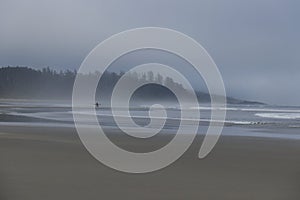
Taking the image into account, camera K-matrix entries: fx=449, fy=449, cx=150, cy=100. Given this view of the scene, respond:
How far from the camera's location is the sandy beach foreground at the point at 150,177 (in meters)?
4.96

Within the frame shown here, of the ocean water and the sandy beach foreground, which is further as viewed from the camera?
the ocean water

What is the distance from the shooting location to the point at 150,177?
232 inches

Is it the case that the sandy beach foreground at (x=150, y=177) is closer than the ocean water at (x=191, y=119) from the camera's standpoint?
Yes

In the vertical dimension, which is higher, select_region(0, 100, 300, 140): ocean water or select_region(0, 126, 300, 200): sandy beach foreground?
select_region(0, 100, 300, 140): ocean water

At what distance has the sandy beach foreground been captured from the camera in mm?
4965

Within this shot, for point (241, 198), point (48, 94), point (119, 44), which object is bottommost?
point (241, 198)

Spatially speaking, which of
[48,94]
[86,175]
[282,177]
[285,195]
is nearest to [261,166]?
[282,177]

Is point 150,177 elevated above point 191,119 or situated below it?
below

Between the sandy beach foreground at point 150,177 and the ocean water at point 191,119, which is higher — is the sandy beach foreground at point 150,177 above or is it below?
below

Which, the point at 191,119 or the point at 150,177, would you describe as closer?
the point at 150,177

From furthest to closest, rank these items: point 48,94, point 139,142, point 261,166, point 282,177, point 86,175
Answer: point 48,94, point 139,142, point 261,166, point 282,177, point 86,175

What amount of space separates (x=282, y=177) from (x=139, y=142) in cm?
478

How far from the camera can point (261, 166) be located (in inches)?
287

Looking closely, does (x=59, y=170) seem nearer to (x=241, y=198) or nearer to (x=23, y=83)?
(x=241, y=198)
